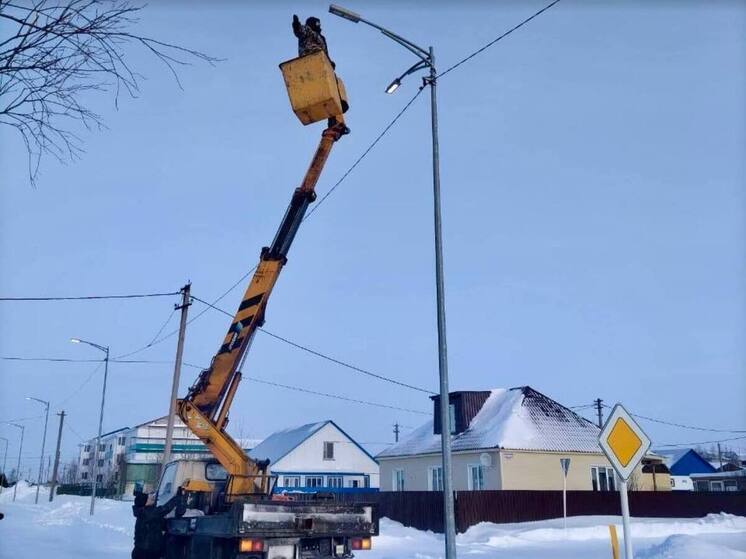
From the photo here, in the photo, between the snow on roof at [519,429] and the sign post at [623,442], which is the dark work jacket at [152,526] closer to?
the sign post at [623,442]

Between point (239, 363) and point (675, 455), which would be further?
point (675, 455)

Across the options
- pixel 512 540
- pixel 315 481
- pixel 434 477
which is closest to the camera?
pixel 512 540

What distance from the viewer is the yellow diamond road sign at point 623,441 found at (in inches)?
329

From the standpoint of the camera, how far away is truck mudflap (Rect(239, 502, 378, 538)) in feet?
34.3

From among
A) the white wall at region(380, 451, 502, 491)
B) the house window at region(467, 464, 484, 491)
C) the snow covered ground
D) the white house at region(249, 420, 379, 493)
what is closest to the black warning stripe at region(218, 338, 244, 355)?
the snow covered ground

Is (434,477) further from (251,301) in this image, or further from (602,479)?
(251,301)

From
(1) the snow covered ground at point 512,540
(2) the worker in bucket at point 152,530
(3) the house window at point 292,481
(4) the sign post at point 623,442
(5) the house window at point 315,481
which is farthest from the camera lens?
(5) the house window at point 315,481

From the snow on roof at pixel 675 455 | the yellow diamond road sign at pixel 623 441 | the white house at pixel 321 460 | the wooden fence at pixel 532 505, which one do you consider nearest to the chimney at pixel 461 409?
the wooden fence at pixel 532 505

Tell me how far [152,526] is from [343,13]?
32.5 feet

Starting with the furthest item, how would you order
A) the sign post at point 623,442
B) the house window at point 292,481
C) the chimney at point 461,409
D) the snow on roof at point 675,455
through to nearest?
the snow on roof at point 675,455
the house window at point 292,481
the chimney at point 461,409
the sign post at point 623,442

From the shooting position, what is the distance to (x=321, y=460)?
190 feet

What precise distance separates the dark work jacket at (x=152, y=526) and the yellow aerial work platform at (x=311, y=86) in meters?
7.42

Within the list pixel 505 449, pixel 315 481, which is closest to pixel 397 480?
pixel 505 449

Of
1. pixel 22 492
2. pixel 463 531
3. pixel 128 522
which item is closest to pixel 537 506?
pixel 463 531
